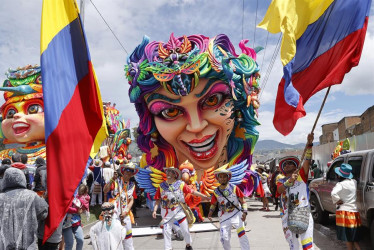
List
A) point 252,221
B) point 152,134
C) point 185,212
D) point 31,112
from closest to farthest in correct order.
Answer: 1. point 185,212
2. point 252,221
3. point 152,134
4. point 31,112

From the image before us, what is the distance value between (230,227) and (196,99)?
14.7 ft

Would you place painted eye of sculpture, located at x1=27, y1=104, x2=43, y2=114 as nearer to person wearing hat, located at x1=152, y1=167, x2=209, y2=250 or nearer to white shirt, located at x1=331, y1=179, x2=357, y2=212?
person wearing hat, located at x1=152, y1=167, x2=209, y2=250

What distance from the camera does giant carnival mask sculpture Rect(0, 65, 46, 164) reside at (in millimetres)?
11547

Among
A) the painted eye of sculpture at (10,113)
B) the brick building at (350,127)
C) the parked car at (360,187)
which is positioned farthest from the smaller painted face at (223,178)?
the brick building at (350,127)

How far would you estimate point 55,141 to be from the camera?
3887mm

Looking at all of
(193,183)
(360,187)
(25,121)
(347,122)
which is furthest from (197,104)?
(347,122)

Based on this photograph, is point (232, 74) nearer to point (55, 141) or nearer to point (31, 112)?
point (55, 141)

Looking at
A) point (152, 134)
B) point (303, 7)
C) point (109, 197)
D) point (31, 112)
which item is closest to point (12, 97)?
point (31, 112)

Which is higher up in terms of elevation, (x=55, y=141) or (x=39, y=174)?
(x=55, y=141)

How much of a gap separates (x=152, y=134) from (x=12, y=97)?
5.57 m

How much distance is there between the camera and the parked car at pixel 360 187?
19.2 feet

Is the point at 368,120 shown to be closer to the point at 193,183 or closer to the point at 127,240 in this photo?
the point at 193,183

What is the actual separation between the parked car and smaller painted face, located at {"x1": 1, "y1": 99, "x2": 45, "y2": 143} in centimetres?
932

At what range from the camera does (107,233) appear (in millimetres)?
4852
